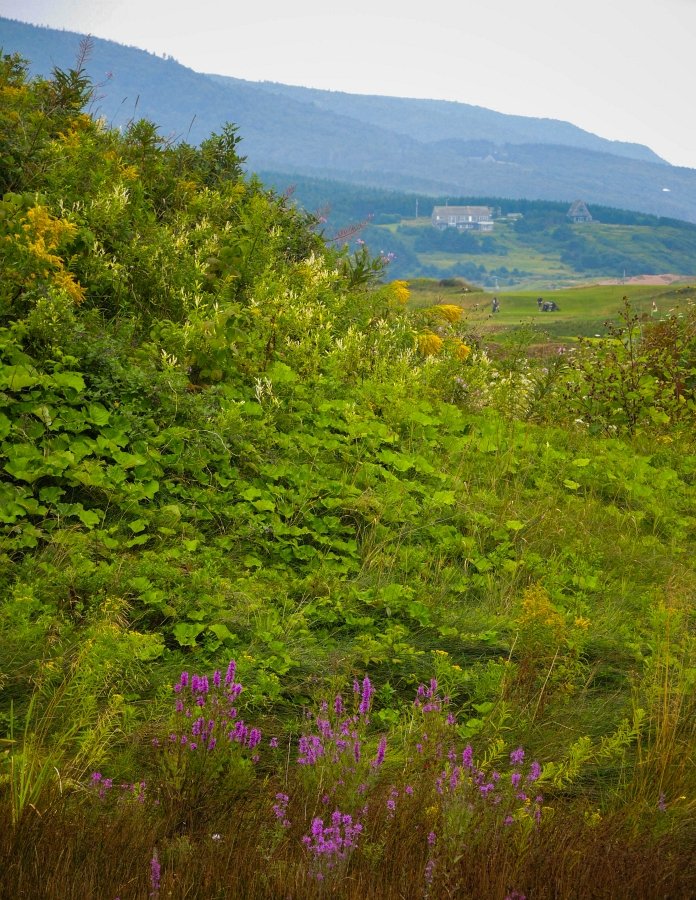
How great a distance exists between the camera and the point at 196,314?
24.4 feet

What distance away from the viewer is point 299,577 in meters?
5.46

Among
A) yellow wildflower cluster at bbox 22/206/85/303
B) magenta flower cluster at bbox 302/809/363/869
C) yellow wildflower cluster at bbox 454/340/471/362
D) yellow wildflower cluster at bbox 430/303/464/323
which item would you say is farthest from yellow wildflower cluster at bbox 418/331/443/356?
magenta flower cluster at bbox 302/809/363/869

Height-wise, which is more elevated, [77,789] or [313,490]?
[313,490]

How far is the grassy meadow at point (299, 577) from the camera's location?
2941mm

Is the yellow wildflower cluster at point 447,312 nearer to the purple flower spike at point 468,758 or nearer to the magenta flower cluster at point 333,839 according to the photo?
the purple flower spike at point 468,758

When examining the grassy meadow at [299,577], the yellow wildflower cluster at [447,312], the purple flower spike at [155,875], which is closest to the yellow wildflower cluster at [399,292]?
the yellow wildflower cluster at [447,312]

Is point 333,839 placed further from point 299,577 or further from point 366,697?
point 299,577

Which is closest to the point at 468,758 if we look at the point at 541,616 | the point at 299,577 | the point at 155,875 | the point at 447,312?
the point at 155,875

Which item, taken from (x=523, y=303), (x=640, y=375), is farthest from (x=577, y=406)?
(x=523, y=303)

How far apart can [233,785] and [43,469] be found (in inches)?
111

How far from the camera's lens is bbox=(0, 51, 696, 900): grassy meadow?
116 inches

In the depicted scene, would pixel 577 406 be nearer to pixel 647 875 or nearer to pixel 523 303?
pixel 647 875

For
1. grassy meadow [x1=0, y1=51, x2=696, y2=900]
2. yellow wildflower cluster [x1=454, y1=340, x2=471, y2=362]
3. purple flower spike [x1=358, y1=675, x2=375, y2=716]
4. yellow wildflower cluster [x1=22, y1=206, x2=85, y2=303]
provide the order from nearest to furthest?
grassy meadow [x1=0, y1=51, x2=696, y2=900], purple flower spike [x1=358, y1=675, x2=375, y2=716], yellow wildflower cluster [x1=22, y1=206, x2=85, y2=303], yellow wildflower cluster [x1=454, y1=340, x2=471, y2=362]

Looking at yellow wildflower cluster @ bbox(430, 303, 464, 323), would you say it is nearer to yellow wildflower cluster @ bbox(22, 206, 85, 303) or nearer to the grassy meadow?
the grassy meadow
